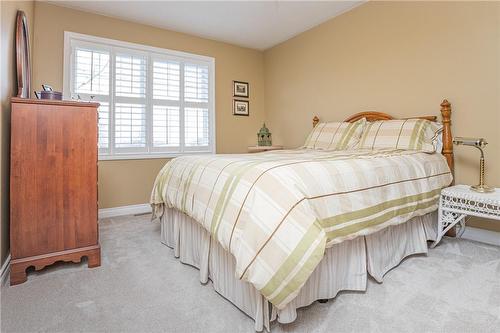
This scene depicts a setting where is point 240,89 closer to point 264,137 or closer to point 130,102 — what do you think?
point 264,137

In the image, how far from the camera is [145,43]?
366 cm

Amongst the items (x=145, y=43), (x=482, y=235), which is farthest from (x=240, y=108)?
(x=482, y=235)

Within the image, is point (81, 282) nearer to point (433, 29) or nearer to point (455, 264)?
point (455, 264)

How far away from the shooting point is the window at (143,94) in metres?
3.31

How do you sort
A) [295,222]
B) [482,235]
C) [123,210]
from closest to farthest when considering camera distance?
[295,222]
[482,235]
[123,210]

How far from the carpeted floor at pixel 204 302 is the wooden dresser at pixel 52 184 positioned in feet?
0.56

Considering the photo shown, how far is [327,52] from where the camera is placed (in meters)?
3.69

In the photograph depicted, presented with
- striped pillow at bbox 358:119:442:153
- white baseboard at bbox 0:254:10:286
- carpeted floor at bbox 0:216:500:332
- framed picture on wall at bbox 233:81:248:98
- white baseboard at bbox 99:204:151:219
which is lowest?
carpeted floor at bbox 0:216:500:332

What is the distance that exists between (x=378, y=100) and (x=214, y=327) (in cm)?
289

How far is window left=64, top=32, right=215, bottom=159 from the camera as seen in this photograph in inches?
130

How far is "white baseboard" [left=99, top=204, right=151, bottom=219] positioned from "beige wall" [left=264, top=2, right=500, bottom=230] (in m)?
2.38

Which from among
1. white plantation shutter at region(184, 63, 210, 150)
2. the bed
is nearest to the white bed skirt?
the bed

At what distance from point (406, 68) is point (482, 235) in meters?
1.74

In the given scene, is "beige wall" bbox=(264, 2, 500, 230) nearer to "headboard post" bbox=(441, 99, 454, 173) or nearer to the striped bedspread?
"headboard post" bbox=(441, 99, 454, 173)
